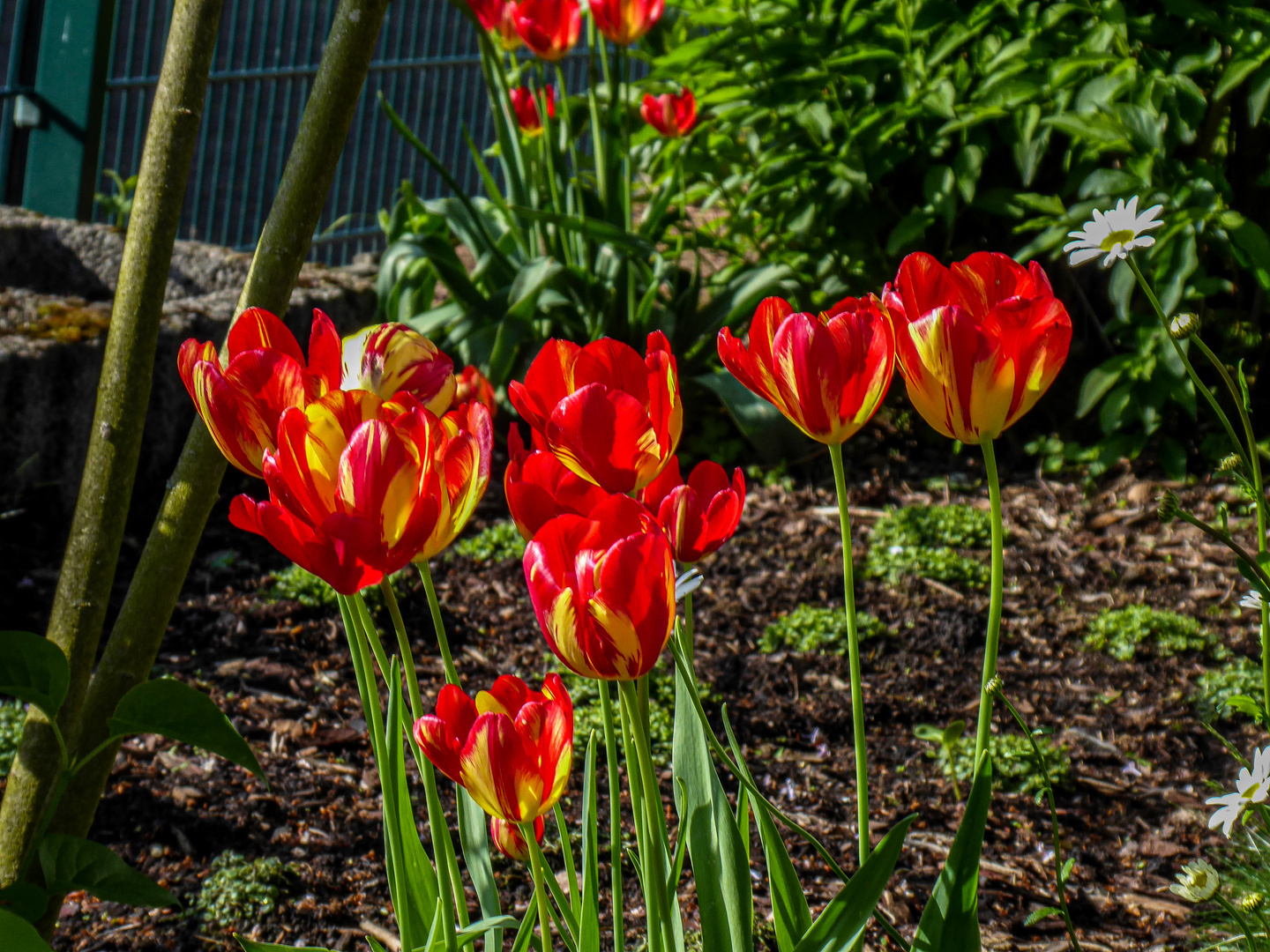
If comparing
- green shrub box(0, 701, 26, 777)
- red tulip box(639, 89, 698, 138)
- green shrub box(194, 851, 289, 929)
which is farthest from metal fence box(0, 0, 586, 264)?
green shrub box(194, 851, 289, 929)

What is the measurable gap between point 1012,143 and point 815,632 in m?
1.51

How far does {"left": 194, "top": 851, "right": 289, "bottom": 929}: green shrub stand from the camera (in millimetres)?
1644

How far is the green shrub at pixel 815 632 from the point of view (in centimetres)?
262

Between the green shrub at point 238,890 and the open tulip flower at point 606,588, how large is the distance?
3.86ft

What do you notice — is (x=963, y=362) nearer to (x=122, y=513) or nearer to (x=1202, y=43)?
(x=122, y=513)

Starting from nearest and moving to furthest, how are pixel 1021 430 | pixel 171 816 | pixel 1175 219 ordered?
pixel 171 816
pixel 1175 219
pixel 1021 430

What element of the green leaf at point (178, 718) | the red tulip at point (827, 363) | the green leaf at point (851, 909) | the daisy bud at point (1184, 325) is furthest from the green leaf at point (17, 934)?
the daisy bud at point (1184, 325)

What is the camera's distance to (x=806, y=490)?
11.4 ft

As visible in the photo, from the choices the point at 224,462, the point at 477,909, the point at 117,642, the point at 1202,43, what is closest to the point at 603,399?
the point at 224,462

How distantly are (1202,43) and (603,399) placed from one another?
2975mm

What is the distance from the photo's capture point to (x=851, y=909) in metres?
0.83

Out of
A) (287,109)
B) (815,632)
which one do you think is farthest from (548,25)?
(287,109)

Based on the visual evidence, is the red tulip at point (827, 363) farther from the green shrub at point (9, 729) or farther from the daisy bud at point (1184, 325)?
the green shrub at point (9, 729)

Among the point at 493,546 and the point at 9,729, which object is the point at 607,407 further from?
the point at 493,546
